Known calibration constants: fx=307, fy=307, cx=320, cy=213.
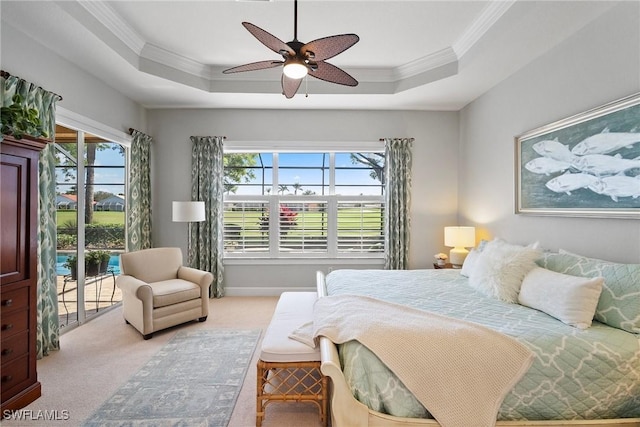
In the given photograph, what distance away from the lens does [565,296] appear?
1.91 metres

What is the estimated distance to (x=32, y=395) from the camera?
2.18 meters

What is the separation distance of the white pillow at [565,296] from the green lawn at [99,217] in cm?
443

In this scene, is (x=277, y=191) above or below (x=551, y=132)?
below

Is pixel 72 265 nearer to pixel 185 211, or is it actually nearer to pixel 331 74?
pixel 185 211

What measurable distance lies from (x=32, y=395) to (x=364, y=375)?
2.39 metres

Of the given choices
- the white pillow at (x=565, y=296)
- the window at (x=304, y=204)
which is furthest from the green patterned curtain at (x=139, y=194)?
the white pillow at (x=565, y=296)

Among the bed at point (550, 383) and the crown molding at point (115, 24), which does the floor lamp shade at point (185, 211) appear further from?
the bed at point (550, 383)

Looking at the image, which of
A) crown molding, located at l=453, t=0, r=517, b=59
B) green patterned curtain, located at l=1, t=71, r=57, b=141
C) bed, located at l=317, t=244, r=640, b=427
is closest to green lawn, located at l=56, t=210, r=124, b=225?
green patterned curtain, located at l=1, t=71, r=57, b=141

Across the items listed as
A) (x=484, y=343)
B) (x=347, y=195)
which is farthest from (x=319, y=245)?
(x=484, y=343)

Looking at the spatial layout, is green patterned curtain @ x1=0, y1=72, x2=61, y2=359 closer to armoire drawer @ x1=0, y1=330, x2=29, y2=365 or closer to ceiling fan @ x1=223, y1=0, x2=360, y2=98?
armoire drawer @ x1=0, y1=330, x2=29, y2=365

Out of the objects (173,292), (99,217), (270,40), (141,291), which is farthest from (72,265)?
(270,40)

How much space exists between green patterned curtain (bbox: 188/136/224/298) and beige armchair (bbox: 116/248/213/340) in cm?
58

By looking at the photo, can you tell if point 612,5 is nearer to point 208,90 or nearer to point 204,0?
point 204,0

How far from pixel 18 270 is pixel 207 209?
8.43 ft
